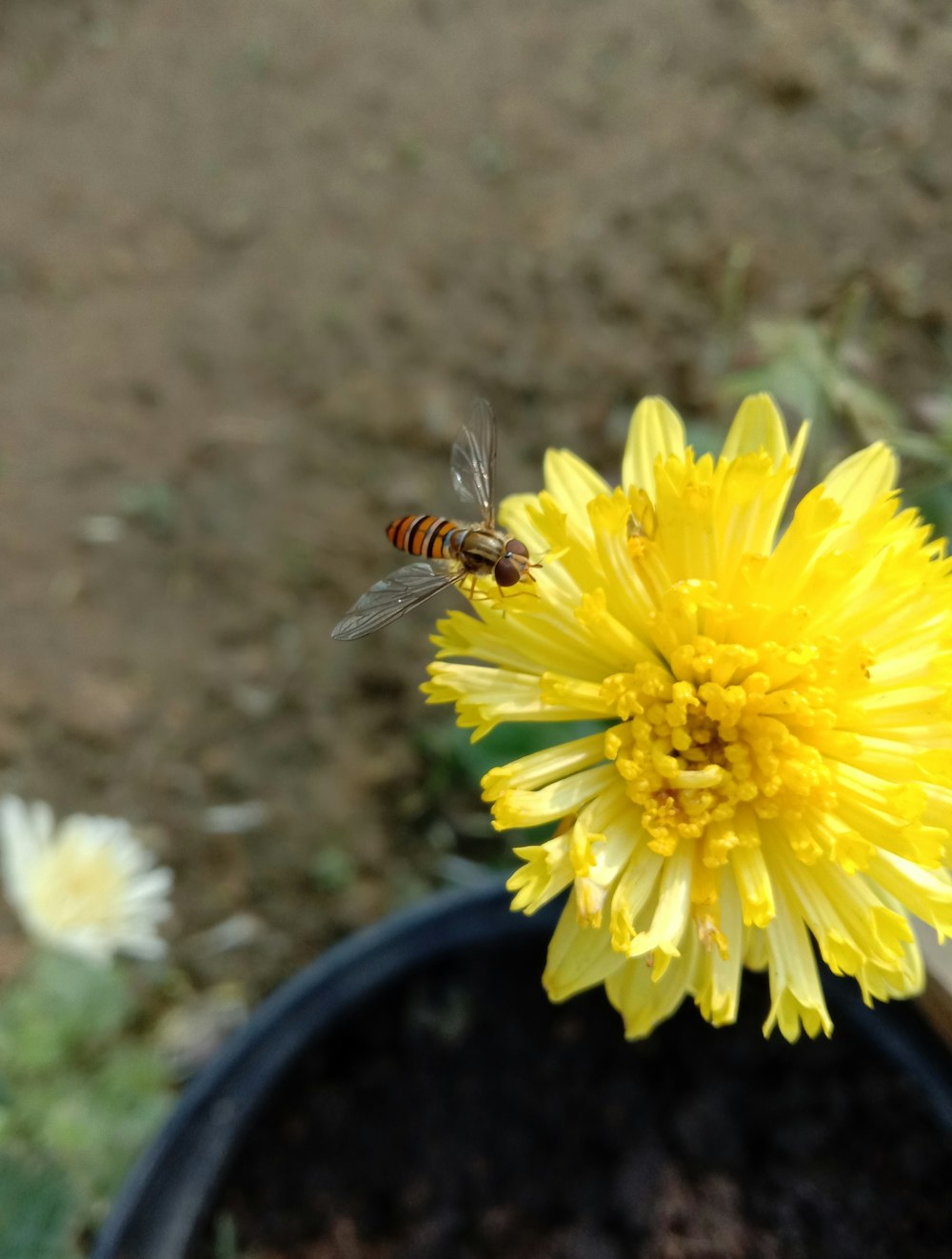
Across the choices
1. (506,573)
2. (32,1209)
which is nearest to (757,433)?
(506,573)

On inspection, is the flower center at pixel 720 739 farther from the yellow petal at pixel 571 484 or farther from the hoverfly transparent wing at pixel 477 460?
the hoverfly transparent wing at pixel 477 460

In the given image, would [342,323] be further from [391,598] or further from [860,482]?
[860,482]

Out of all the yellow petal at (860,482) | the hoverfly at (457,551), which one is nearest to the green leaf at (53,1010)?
the hoverfly at (457,551)

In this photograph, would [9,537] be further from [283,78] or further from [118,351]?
[283,78]

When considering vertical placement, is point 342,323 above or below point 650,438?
above

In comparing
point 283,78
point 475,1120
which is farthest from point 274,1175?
Answer: point 283,78

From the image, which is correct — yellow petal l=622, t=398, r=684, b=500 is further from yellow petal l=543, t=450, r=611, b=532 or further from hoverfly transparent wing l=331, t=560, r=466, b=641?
hoverfly transparent wing l=331, t=560, r=466, b=641
